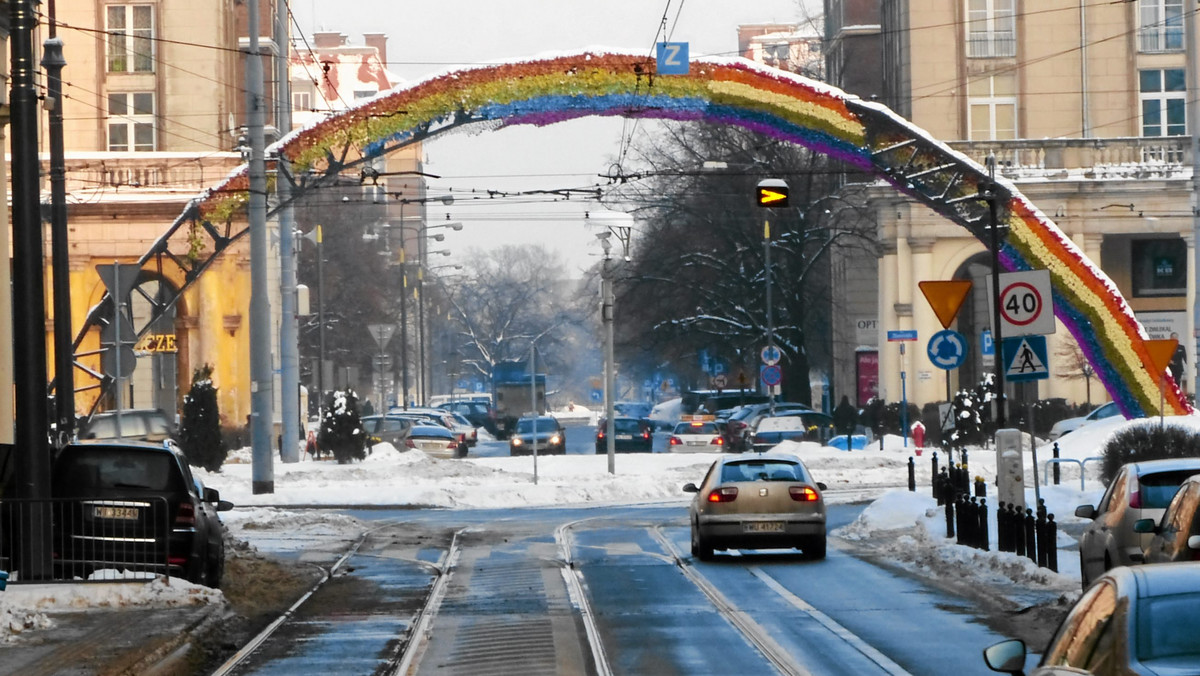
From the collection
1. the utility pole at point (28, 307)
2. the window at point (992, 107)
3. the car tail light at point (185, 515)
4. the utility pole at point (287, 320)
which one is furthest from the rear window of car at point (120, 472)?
the window at point (992, 107)

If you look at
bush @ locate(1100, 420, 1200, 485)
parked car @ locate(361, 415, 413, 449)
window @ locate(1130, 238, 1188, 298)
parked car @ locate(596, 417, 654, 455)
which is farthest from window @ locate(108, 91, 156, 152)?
bush @ locate(1100, 420, 1200, 485)

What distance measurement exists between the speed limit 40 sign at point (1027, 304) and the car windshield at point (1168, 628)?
14592 millimetres

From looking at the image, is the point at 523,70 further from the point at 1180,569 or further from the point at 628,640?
the point at 1180,569

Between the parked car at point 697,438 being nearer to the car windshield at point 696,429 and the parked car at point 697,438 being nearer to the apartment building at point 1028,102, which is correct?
the car windshield at point 696,429

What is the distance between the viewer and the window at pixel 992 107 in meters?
60.8

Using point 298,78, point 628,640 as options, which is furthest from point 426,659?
point 298,78

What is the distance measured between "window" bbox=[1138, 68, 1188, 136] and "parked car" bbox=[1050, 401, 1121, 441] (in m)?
14.4

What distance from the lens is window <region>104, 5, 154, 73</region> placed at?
59062 mm

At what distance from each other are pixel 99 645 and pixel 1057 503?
56.9 feet

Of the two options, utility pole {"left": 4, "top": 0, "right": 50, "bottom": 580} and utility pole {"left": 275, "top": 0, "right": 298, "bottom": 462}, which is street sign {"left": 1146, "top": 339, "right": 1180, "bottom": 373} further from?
utility pole {"left": 275, "top": 0, "right": 298, "bottom": 462}

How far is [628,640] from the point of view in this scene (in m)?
14.3

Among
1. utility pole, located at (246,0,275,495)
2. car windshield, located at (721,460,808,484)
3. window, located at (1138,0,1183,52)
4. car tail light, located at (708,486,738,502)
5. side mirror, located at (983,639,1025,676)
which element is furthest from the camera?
window, located at (1138,0,1183,52)

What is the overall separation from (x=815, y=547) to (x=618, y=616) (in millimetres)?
6883

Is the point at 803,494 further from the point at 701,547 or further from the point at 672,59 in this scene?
the point at 672,59
